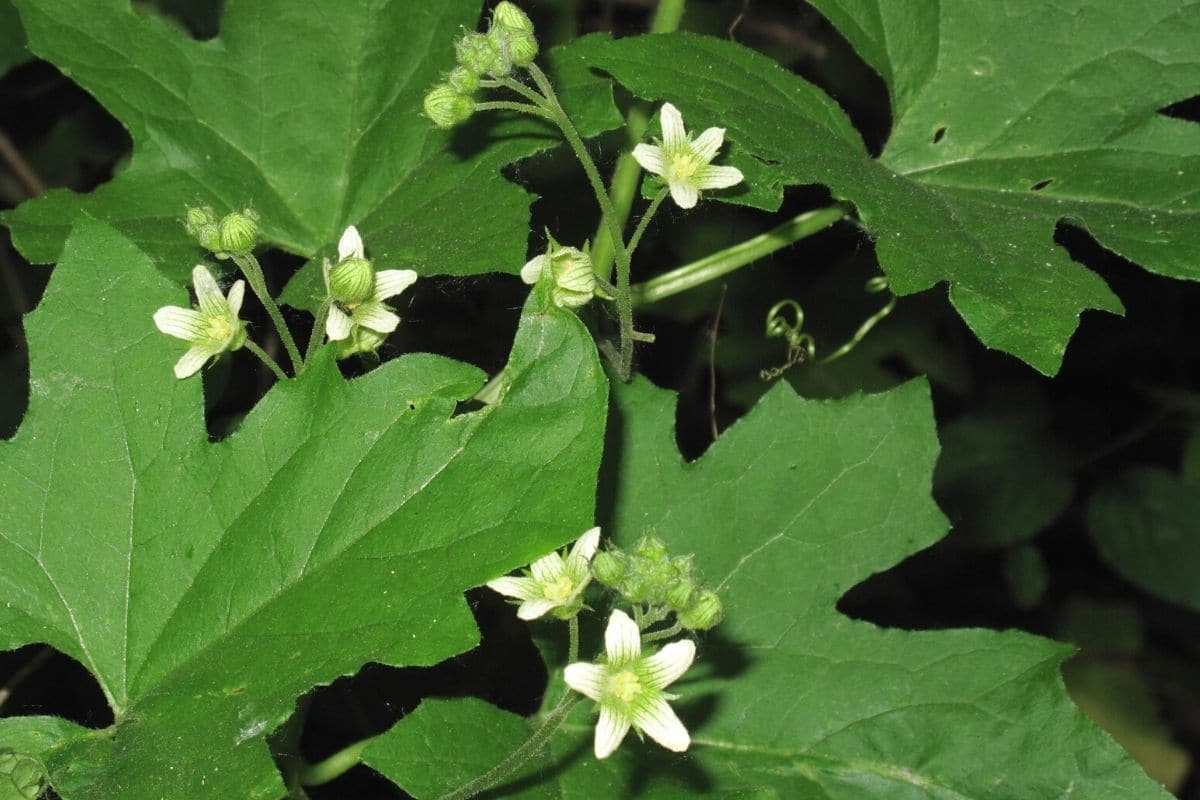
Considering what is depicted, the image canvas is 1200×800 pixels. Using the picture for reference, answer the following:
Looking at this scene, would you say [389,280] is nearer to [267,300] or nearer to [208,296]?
[267,300]

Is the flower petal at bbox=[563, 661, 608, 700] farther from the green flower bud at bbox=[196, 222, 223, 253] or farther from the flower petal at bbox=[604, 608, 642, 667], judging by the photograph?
the green flower bud at bbox=[196, 222, 223, 253]

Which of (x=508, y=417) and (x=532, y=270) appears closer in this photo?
(x=508, y=417)

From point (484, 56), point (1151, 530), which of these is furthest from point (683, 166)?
point (1151, 530)

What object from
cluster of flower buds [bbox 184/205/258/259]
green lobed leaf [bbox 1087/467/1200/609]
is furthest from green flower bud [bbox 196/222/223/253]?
green lobed leaf [bbox 1087/467/1200/609]

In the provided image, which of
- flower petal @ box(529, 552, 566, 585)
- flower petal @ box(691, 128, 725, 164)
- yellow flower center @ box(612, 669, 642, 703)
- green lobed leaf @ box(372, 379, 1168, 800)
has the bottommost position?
green lobed leaf @ box(372, 379, 1168, 800)

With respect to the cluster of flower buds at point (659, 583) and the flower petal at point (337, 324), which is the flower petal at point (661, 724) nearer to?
the cluster of flower buds at point (659, 583)
